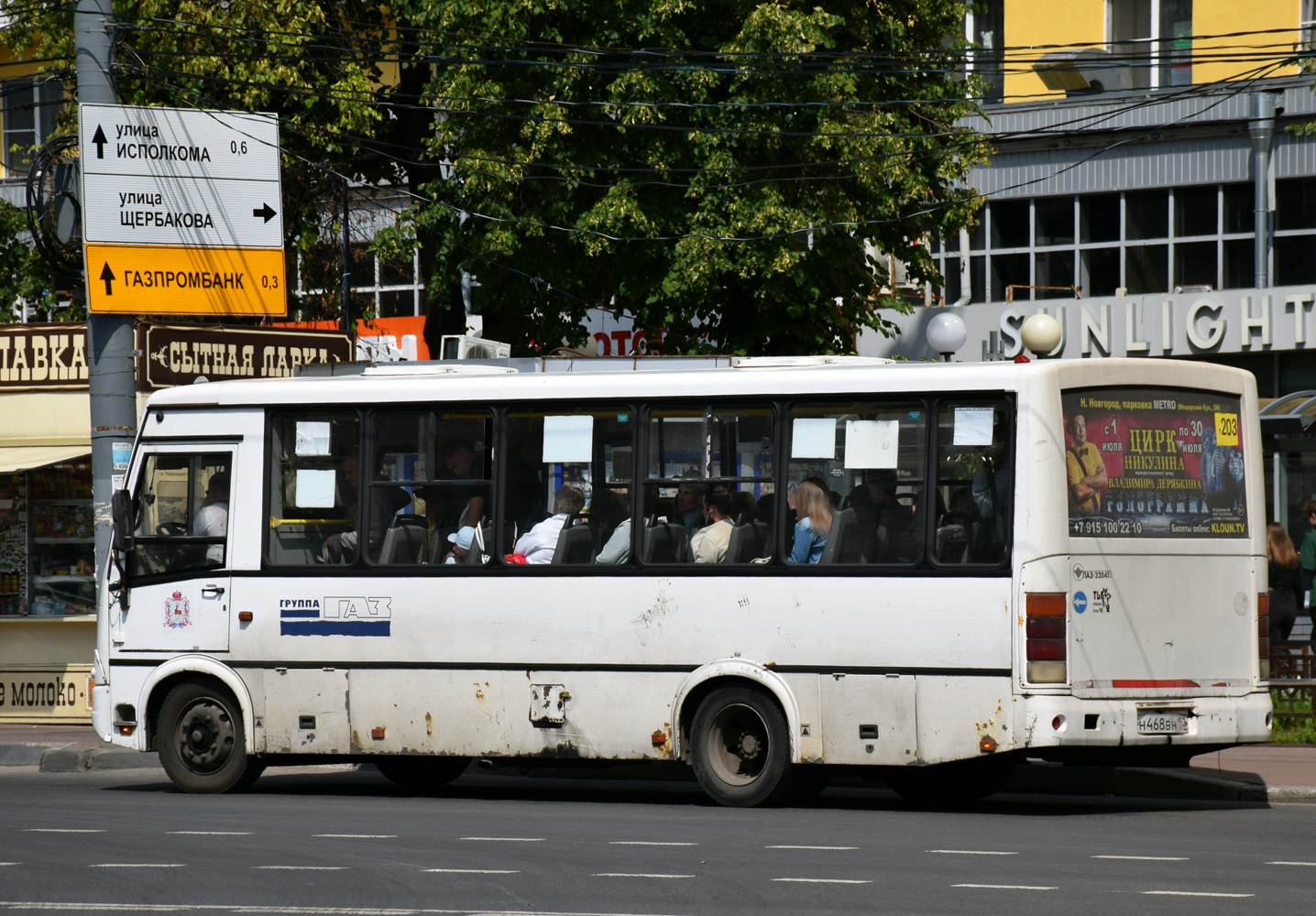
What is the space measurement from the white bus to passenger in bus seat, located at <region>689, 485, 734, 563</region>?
2cm

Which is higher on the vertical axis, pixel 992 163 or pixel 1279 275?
pixel 992 163

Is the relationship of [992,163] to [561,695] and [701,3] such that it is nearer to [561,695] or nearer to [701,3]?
[701,3]

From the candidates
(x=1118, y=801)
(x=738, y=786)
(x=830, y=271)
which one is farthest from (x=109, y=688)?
(x=830, y=271)

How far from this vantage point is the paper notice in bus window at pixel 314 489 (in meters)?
13.1

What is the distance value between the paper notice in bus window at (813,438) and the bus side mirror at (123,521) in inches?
184

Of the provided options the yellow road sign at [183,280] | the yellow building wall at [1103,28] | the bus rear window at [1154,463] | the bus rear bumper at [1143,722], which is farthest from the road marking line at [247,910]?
the yellow building wall at [1103,28]

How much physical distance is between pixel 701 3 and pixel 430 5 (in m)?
2.88

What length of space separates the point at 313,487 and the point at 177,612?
1.31 m

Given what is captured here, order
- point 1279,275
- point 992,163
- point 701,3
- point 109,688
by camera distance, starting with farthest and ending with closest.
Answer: point 992,163 → point 1279,275 → point 701,3 → point 109,688

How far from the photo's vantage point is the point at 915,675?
11.3 meters

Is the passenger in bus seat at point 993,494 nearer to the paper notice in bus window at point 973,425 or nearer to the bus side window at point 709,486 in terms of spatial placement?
the paper notice in bus window at point 973,425

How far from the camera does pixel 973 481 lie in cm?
1137

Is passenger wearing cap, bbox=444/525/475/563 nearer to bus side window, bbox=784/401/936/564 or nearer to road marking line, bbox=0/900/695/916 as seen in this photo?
bus side window, bbox=784/401/936/564

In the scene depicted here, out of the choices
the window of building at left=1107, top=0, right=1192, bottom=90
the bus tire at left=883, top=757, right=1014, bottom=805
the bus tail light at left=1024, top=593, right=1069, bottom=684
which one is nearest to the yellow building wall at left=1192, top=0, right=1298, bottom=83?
the window of building at left=1107, top=0, right=1192, bottom=90
